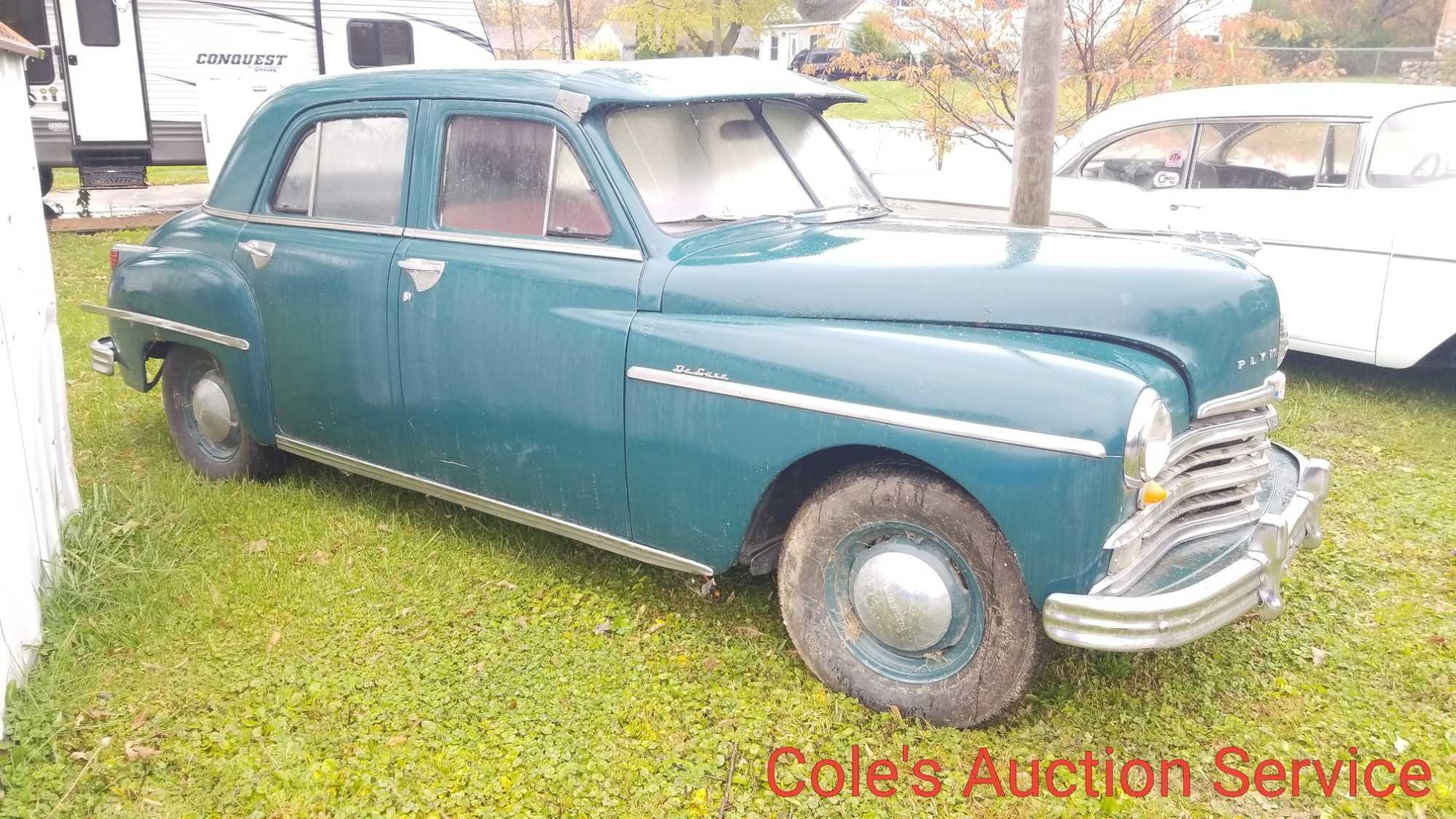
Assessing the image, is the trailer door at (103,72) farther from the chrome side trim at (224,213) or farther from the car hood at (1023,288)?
the car hood at (1023,288)

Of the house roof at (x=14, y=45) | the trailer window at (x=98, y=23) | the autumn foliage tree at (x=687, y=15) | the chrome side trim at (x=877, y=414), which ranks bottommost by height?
the chrome side trim at (x=877, y=414)

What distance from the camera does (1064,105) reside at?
1025cm

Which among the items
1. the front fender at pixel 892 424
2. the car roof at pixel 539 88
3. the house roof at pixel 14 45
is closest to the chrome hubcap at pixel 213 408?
the car roof at pixel 539 88

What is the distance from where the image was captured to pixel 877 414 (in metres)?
2.96

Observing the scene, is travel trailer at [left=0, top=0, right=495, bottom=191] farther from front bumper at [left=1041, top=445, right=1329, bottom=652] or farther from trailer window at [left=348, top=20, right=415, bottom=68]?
front bumper at [left=1041, top=445, right=1329, bottom=652]

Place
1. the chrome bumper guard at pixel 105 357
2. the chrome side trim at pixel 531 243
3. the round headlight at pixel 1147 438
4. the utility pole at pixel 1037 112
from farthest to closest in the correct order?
the utility pole at pixel 1037 112 → the chrome bumper guard at pixel 105 357 → the chrome side trim at pixel 531 243 → the round headlight at pixel 1147 438

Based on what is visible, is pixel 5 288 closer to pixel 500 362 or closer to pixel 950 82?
pixel 500 362

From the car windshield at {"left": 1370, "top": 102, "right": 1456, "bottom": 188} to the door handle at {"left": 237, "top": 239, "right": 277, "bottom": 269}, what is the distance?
5649mm

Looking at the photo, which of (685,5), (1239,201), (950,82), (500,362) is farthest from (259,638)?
(685,5)

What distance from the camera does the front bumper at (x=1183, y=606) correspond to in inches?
105

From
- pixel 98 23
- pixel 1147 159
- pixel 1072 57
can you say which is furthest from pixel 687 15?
pixel 1147 159

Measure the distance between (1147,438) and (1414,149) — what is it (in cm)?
449

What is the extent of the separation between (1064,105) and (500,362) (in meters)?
8.07

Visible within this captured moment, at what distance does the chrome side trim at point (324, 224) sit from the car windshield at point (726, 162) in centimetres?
103
